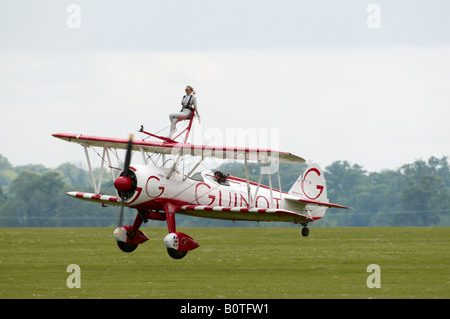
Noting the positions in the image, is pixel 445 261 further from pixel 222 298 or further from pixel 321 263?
pixel 222 298

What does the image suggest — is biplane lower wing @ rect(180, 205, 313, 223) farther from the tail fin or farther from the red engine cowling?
the tail fin

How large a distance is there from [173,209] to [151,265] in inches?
80.3

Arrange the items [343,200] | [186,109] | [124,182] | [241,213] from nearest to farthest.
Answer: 1. [124,182]
2. [241,213]
3. [186,109]
4. [343,200]

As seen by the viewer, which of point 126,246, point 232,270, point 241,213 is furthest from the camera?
point 126,246

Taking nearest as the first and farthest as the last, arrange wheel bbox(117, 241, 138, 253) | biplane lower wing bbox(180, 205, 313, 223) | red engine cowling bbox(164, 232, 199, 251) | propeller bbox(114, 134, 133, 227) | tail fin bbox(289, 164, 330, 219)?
propeller bbox(114, 134, 133, 227)
red engine cowling bbox(164, 232, 199, 251)
biplane lower wing bbox(180, 205, 313, 223)
wheel bbox(117, 241, 138, 253)
tail fin bbox(289, 164, 330, 219)

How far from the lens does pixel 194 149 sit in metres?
21.8

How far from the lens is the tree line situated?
353 feet

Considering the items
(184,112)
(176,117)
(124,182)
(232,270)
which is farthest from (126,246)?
(232,270)

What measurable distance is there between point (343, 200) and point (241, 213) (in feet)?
322

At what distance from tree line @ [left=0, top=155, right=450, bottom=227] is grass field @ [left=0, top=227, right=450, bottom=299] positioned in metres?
73.5

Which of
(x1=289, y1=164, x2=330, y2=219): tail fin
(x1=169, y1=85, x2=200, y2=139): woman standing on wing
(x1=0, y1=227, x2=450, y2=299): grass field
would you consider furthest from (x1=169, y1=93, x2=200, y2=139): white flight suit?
(x1=289, y1=164, x2=330, y2=219): tail fin

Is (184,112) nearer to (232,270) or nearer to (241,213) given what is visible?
(241,213)

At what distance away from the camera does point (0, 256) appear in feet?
76.2

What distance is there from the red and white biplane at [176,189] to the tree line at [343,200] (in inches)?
3005
